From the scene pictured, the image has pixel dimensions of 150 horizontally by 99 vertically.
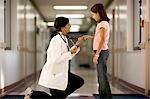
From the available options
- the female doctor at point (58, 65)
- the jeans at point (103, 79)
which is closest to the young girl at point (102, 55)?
the jeans at point (103, 79)

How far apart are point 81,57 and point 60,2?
1829 cm

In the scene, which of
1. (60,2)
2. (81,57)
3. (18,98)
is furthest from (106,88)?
(81,57)

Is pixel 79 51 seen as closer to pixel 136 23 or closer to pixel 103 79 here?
pixel 103 79

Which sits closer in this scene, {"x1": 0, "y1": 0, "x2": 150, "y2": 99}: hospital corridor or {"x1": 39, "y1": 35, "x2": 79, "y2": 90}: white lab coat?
{"x1": 39, "y1": 35, "x2": 79, "y2": 90}: white lab coat

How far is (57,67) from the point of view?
4.66m

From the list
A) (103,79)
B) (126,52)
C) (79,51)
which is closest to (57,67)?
(103,79)

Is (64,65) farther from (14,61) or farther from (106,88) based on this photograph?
(14,61)

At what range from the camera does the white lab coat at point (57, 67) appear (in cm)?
457

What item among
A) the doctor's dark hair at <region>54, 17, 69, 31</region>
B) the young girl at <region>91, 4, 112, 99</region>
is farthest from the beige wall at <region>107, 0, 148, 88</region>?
the doctor's dark hair at <region>54, 17, 69, 31</region>

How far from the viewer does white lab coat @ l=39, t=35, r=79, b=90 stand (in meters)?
4.57

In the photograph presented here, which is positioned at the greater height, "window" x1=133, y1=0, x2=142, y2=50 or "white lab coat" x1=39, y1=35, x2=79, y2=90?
"window" x1=133, y1=0, x2=142, y2=50

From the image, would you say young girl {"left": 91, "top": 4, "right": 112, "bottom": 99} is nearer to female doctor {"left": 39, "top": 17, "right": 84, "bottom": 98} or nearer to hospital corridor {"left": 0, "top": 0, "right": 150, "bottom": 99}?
hospital corridor {"left": 0, "top": 0, "right": 150, "bottom": 99}

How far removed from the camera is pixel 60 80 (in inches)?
184

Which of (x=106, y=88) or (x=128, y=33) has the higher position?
(x=128, y=33)
